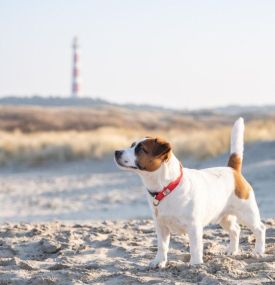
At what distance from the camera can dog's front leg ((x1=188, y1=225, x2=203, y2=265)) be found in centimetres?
703

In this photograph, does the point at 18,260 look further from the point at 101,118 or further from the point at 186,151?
the point at 101,118

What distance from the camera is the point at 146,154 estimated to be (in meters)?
6.88

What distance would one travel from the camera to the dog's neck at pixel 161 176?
6973 millimetres

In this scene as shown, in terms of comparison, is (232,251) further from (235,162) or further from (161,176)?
(161,176)

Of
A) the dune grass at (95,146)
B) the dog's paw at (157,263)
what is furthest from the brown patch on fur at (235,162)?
the dune grass at (95,146)

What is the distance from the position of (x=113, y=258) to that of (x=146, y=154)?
165 centimetres

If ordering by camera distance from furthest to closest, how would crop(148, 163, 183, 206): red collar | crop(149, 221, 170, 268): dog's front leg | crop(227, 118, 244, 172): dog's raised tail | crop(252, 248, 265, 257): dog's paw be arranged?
crop(227, 118, 244, 172): dog's raised tail < crop(252, 248, 265, 257): dog's paw < crop(149, 221, 170, 268): dog's front leg < crop(148, 163, 183, 206): red collar

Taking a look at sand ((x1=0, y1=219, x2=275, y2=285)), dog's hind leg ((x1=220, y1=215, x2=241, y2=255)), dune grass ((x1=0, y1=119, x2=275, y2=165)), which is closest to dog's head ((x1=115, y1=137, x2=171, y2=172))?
sand ((x1=0, y1=219, x2=275, y2=285))

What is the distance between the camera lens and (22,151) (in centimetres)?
2947

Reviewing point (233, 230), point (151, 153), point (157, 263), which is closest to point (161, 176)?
point (151, 153)

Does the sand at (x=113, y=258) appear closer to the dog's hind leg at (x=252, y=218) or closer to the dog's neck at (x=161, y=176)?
the dog's hind leg at (x=252, y=218)

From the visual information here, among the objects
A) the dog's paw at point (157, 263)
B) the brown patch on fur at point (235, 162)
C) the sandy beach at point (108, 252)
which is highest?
the brown patch on fur at point (235, 162)

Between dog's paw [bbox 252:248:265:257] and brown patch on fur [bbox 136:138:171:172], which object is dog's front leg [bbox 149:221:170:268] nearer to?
brown patch on fur [bbox 136:138:171:172]

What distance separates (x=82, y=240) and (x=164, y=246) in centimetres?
205
